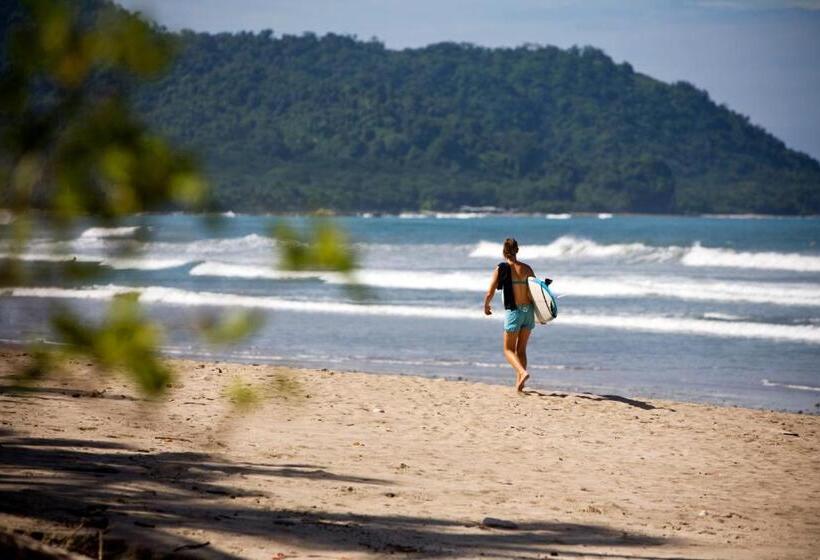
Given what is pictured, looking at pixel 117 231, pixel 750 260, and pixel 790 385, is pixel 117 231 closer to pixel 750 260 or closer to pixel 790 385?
pixel 790 385

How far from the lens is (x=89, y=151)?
2576 millimetres

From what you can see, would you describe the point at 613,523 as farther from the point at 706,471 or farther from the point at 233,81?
the point at 233,81

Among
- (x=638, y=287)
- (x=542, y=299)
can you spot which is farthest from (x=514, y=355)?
(x=638, y=287)

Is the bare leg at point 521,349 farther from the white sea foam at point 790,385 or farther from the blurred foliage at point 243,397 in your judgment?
the blurred foliage at point 243,397

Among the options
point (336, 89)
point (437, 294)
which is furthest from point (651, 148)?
point (437, 294)

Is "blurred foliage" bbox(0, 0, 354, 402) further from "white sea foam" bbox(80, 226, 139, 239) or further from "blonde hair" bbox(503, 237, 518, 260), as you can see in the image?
"blonde hair" bbox(503, 237, 518, 260)

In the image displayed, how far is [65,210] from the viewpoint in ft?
8.57

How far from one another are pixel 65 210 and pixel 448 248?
4726 centimetres

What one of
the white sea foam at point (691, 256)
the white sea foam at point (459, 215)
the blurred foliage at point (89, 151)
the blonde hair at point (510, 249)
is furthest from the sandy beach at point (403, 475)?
the white sea foam at point (459, 215)

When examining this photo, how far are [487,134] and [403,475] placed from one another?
143m

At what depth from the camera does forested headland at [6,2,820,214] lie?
123m

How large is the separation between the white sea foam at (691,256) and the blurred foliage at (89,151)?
3482 cm

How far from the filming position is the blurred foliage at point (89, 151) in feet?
8.21

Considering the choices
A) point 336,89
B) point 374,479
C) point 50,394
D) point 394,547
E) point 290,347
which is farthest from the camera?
point 336,89
